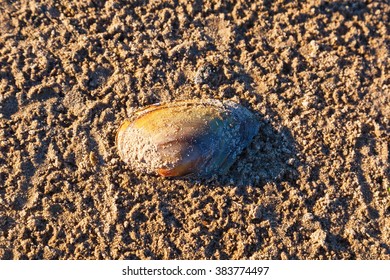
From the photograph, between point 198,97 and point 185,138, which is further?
point 198,97
